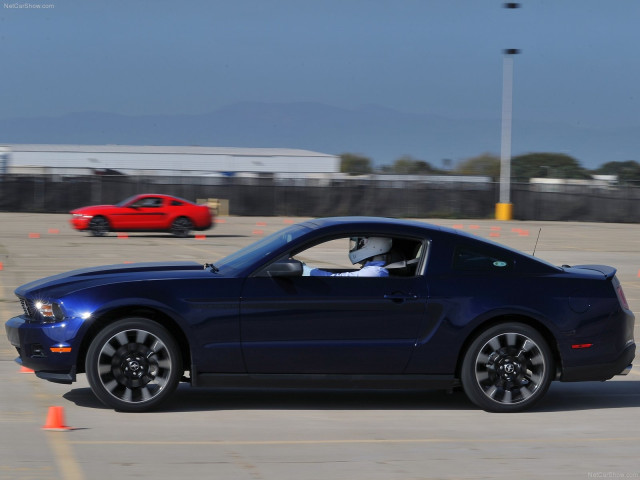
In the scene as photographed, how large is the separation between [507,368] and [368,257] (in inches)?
54.5

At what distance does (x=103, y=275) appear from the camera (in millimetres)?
7309

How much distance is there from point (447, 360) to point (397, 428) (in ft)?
2.39

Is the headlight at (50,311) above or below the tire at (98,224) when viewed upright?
above

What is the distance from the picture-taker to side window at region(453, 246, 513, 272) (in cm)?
743

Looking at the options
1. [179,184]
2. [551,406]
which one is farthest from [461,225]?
[551,406]

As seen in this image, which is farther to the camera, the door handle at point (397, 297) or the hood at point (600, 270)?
the hood at point (600, 270)

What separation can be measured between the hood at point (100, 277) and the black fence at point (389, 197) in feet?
140

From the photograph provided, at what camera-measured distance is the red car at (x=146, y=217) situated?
30031mm

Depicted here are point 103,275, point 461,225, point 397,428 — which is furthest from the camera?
point 461,225

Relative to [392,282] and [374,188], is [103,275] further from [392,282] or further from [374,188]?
[374,188]

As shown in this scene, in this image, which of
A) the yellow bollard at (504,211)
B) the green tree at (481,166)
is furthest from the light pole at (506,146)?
the green tree at (481,166)

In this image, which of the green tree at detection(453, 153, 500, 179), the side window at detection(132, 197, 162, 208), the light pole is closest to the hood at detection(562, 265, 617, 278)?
the side window at detection(132, 197, 162, 208)

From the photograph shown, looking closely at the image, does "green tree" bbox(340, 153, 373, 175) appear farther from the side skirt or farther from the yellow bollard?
the side skirt

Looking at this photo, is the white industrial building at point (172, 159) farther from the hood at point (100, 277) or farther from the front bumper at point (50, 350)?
the front bumper at point (50, 350)
